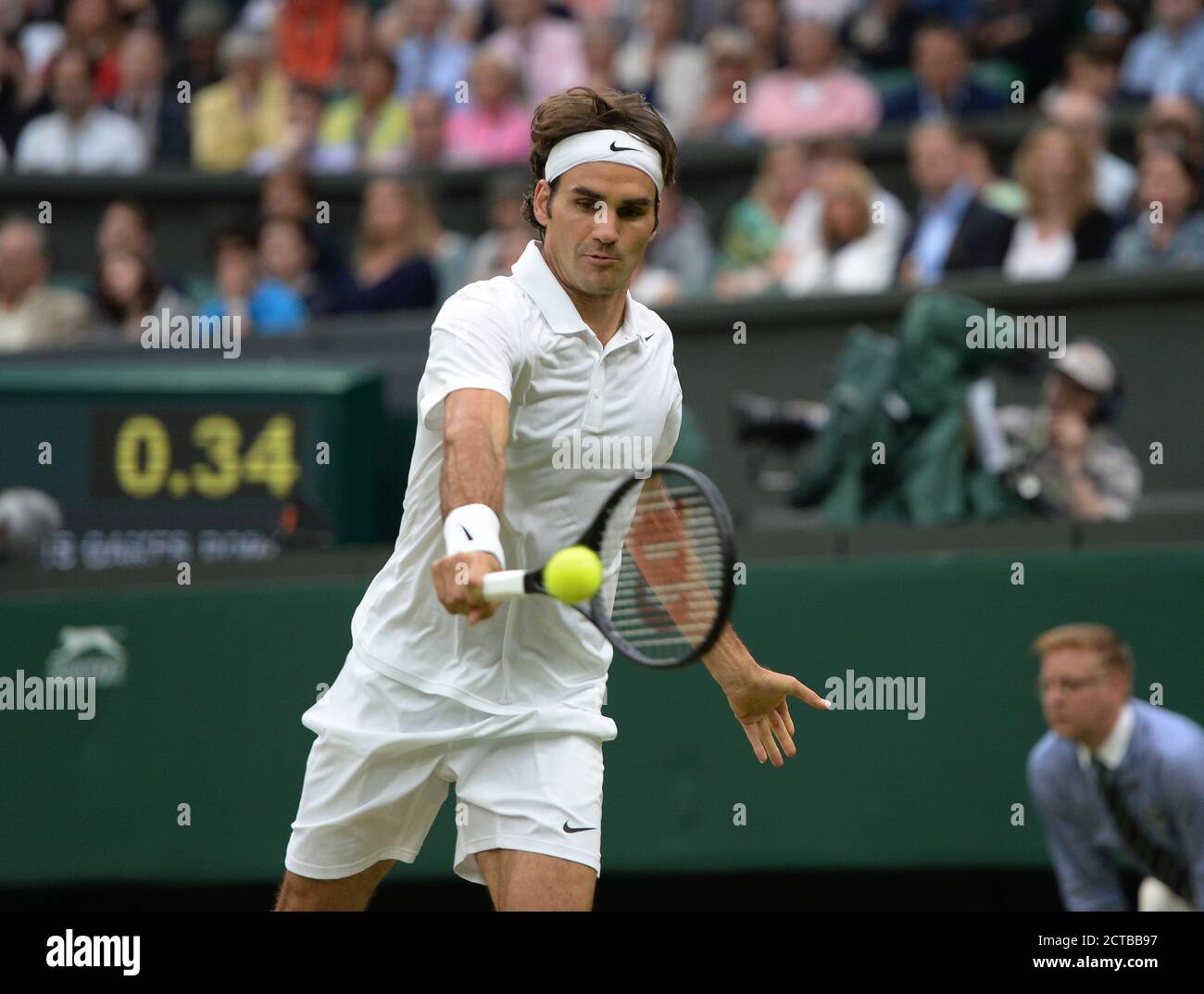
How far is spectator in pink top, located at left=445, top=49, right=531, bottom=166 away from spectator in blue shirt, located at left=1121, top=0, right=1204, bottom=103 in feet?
9.91

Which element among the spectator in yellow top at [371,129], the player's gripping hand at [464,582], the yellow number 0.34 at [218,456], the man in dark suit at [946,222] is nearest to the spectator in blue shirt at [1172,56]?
the man in dark suit at [946,222]

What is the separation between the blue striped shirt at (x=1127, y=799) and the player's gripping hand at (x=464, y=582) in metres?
3.10

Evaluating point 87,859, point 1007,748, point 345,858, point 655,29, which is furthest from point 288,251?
point 345,858

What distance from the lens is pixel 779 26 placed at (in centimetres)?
1002

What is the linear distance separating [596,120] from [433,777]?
1.36m

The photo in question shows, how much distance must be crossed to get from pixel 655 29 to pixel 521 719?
22.5 ft

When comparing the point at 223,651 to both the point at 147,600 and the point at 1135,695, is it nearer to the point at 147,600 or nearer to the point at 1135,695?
the point at 147,600

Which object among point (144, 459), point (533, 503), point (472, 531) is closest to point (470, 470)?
point (472, 531)

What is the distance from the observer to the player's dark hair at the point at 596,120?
3.93 metres

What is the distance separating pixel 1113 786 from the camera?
579 centimetres

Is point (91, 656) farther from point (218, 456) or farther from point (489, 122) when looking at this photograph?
point (489, 122)

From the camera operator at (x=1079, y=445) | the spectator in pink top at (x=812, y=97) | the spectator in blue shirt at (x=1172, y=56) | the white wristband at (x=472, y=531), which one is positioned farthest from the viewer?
the spectator in pink top at (x=812, y=97)
